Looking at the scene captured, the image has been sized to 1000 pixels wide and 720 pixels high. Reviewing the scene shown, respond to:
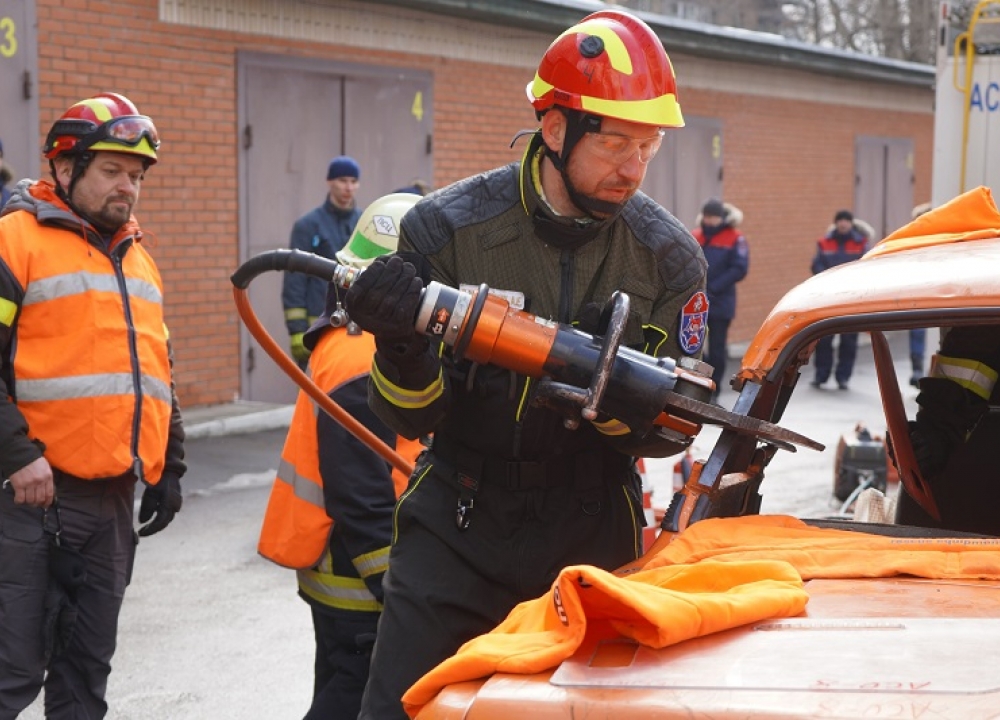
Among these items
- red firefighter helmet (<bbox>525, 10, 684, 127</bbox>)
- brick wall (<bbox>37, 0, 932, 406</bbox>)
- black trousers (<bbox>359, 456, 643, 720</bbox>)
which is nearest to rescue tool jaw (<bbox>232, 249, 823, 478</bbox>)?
black trousers (<bbox>359, 456, 643, 720</bbox>)

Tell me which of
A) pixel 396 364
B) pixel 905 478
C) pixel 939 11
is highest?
pixel 939 11

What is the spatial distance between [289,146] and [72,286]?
867 centimetres

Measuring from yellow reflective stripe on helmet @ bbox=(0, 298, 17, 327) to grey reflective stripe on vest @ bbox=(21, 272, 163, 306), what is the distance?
0.17 feet

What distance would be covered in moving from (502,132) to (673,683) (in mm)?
13935

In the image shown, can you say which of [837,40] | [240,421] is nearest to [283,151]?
[240,421]

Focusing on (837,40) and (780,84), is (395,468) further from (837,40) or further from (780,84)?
(837,40)

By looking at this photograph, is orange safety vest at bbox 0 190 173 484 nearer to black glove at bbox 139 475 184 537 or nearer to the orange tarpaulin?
black glove at bbox 139 475 184 537

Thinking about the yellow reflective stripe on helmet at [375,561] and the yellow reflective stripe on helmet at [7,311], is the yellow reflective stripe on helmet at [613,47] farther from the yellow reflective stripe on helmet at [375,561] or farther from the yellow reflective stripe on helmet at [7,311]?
the yellow reflective stripe on helmet at [7,311]

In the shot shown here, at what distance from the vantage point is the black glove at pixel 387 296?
9.53 feet

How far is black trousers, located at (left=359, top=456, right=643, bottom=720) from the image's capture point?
322cm

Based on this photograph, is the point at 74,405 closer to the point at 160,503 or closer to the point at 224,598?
the point at 160,503

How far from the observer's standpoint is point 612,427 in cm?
319

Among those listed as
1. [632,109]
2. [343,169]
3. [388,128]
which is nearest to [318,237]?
[343,169]

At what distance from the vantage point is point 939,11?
8.65 metres
